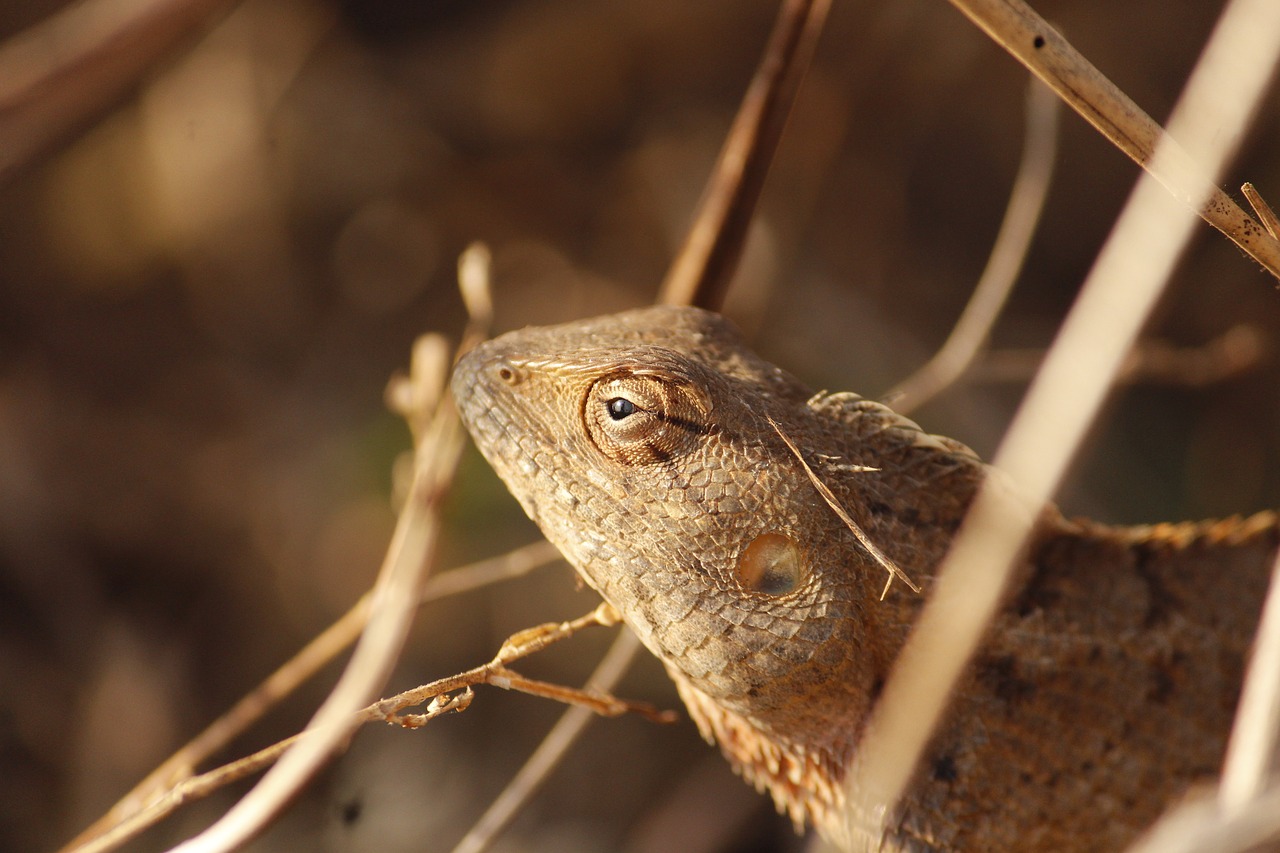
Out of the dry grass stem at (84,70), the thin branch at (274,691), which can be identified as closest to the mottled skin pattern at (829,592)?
the thin branch at (274,691)

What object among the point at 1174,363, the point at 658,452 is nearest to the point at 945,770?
the point at 658,452

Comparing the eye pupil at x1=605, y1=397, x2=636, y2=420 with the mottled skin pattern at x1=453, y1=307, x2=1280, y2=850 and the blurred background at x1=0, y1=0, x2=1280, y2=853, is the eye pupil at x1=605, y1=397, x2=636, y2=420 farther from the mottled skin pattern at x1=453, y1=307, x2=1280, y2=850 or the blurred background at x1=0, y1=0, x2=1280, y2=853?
the blurred background at x1=0, y1=0, x2=1280, y2=853

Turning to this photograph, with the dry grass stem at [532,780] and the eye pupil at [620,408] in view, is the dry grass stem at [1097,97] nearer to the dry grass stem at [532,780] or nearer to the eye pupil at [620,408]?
the eye pupil at [620,408]

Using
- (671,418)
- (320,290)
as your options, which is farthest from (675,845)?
(320,290)

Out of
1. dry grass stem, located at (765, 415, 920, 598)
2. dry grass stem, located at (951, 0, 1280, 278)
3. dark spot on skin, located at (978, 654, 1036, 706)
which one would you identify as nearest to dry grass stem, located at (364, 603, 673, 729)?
dry grass stem, located at (765, 415, 920, 598)

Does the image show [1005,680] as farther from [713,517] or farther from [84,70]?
[84,70]
